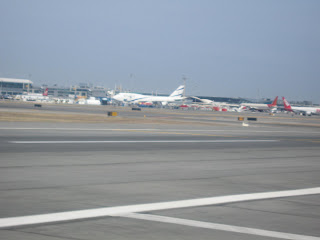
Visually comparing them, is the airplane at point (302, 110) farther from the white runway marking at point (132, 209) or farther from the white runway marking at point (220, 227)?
the white runway marking at point (220, 227)

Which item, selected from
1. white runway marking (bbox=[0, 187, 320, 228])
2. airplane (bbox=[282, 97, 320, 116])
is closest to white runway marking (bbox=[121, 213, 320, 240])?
white runway marking (bbox=[0, 187, 320, 228])

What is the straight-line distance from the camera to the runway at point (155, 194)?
5984 millimetres

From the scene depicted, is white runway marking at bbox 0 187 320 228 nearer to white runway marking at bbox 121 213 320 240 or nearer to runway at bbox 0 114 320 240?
runway at bbox 0 114 320 240

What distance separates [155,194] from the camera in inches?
336

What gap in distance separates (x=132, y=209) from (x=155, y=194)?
1.45 m

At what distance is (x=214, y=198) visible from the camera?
8359 mm

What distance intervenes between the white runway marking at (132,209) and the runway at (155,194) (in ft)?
0.08

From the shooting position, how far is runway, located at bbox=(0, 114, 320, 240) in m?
5.98

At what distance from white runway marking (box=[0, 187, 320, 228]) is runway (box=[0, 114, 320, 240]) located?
0.02 meters

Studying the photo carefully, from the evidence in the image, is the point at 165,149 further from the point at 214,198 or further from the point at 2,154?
the point at 214,198

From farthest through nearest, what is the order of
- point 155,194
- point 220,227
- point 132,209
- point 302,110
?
point 302,110 < point 155,194 < point 132,209 < point 220,227

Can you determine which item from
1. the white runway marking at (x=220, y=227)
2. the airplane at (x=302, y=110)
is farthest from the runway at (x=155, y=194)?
the airplane at (x=302, y=110)

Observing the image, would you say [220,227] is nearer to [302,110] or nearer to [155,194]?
[155,194]

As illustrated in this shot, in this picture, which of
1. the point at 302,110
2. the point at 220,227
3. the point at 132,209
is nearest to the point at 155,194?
the point at 132,209
